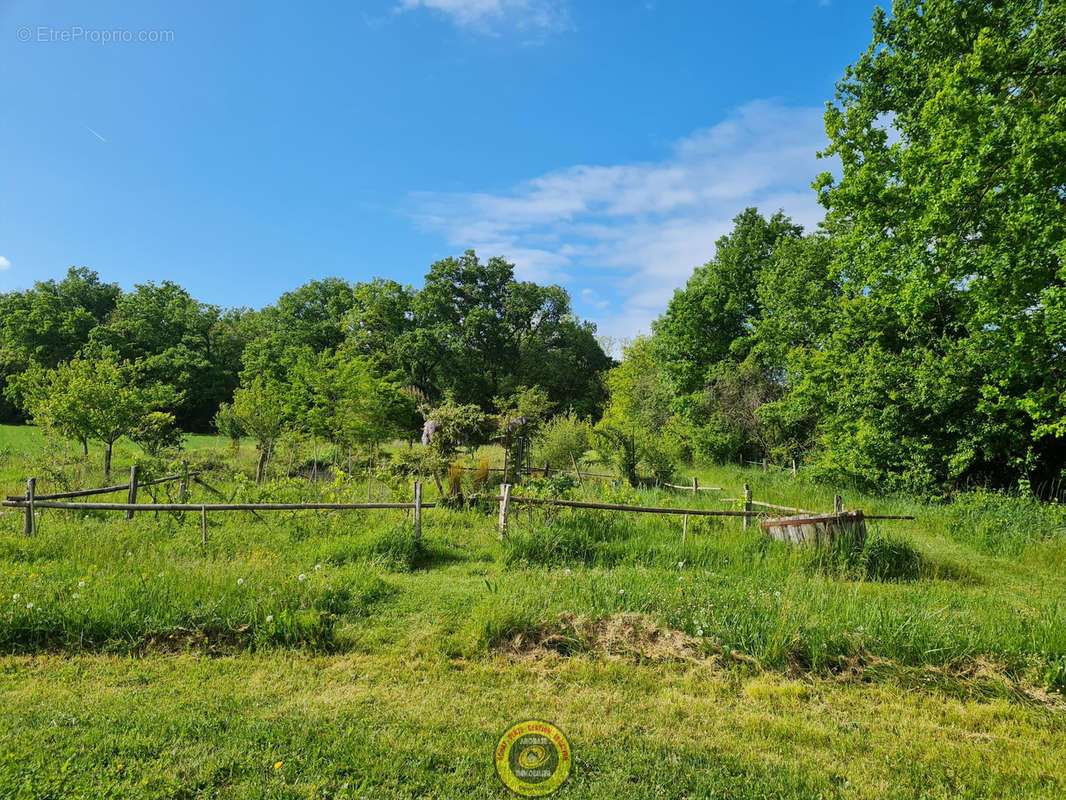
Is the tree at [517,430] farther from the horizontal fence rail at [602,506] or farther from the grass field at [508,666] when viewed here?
the grass field at [508,666]

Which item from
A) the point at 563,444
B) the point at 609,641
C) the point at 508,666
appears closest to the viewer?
the point at 508,666

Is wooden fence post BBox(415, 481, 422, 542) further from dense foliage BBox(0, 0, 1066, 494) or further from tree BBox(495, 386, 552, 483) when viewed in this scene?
dense foliage BBox(0, 0, 1066, 494)

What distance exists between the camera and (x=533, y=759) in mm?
3223

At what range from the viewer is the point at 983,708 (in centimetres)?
407

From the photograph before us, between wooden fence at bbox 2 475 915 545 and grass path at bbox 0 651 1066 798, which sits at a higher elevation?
wooden fence at bbox 2 475 915 545

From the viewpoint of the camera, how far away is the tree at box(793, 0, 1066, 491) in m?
10.1

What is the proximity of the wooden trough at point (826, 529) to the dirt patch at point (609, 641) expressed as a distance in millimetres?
3816

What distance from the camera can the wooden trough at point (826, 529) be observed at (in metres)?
7.70

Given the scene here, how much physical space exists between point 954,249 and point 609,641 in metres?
12.1

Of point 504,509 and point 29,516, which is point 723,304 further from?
point 29,516

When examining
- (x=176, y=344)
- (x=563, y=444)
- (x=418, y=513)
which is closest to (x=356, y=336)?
(x=176, y=344)

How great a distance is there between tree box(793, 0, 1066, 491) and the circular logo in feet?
38.6

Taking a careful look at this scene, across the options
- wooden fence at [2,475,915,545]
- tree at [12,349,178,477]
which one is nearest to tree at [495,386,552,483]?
wooden fence at [2,475,915,545]

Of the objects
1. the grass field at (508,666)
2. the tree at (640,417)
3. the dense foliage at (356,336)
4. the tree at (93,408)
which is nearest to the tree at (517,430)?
the tree at (640,417)
